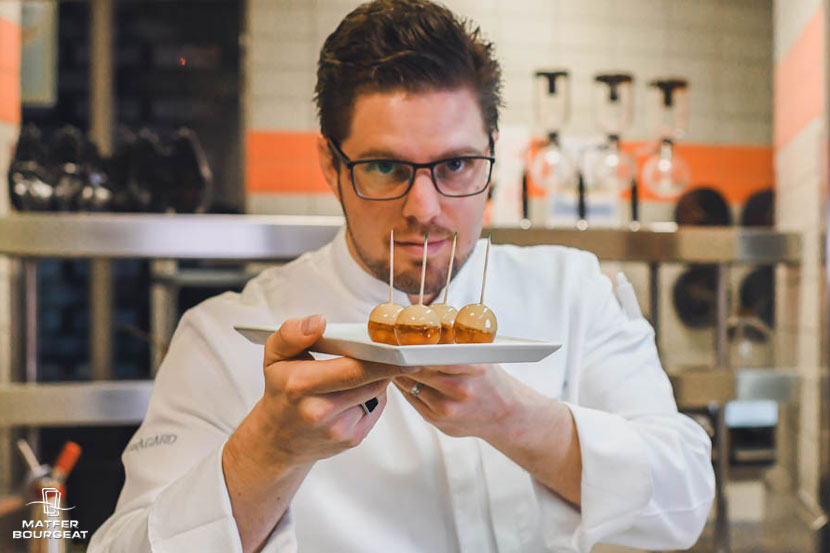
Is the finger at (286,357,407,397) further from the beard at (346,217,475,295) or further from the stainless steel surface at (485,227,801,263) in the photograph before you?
the stainless steel surface at (485,227,801,263)

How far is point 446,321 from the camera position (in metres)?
0.79

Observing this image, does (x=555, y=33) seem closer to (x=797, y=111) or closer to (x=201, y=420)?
(x=797, y=111)

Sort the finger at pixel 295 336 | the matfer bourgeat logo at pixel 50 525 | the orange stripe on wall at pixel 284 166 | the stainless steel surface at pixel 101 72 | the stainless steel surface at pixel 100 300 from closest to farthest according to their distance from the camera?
1. the finger at pixel 295 336
2. the matfer bourgeat logo at pixel 50 525
3. the stainless steel surface at pixel 100 300
4. the orange stripe on wall at pixel 284 166
5. the stainless steel surface at pixel 101 72

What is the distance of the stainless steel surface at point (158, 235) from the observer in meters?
1.63

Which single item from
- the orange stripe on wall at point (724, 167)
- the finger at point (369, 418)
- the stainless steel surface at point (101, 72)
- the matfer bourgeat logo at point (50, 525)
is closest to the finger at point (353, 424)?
the finger at point (369, 418)

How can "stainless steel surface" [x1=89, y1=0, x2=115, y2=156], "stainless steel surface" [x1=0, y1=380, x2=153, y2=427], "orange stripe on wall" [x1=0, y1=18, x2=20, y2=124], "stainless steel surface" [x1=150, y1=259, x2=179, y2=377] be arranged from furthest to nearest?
1. "stainless steel surface" [x1=89, y1=0, x2=115, y2=156]
2. "stainless steel surface" [x1=150, y1=259, x2=179, y2=377]
3. "orange stripe on wall" [x1=0, y1=18, x2=20, y2=124]
4. "stainless steel surface" [x1=0, y1=380, x2=153, y2=427]

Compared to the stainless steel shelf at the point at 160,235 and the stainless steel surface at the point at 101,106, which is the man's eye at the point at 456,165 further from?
the stainless steel surface at the point at 101,106

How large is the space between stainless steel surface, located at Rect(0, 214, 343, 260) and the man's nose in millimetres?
701

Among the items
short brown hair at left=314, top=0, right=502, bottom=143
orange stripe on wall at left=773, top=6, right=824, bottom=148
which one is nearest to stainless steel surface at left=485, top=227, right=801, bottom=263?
orange stripe on wall at left=773, top=6, right=824, bottom=148

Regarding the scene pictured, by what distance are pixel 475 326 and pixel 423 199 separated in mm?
255

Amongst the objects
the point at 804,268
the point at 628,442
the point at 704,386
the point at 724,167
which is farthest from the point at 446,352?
the point at 724,167

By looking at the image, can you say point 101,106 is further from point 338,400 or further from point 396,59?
point 338,400

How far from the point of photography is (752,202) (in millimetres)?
3229

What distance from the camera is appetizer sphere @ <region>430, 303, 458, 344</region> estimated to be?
787 millimetres
